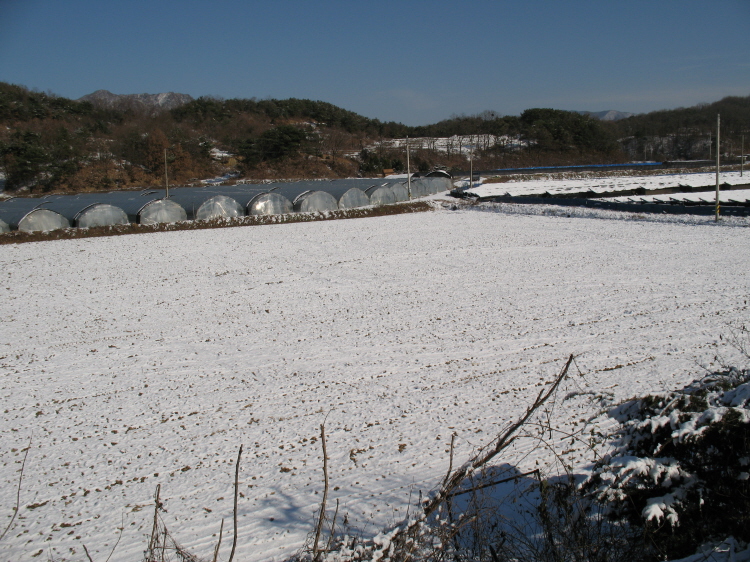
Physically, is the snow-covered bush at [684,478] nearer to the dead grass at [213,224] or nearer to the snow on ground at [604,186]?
the dead grass at [213,224]

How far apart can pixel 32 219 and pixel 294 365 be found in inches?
720

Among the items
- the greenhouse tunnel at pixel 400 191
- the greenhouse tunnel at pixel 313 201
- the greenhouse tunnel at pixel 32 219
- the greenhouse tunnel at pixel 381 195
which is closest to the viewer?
the greenhouse tunnel at pixel 32 219

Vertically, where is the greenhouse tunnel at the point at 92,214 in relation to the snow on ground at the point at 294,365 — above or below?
above

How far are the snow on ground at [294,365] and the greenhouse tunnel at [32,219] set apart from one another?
435 centimetres

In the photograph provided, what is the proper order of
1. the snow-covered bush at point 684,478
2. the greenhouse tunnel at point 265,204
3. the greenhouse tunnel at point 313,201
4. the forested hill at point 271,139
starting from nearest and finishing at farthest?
the snow-covered bush at point 684,478 → the greenhouse tunnel at point 265,204 → the greenhouse tunnel at point 313,201 → the forested hill at point 271,139

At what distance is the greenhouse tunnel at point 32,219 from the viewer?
20641 mm

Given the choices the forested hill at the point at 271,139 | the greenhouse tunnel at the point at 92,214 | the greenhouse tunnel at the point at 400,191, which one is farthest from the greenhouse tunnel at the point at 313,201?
the forested hill at the point at 271,139

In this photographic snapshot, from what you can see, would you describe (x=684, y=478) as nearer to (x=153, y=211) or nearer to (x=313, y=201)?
(x=153, y=211)

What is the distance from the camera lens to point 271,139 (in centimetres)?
5284

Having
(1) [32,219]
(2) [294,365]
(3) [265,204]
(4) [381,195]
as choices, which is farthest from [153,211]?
(2) [294,365]

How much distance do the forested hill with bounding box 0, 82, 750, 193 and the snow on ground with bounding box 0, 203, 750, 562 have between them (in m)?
29.0

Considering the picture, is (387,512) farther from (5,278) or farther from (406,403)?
(5,278)

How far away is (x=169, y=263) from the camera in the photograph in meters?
16.0

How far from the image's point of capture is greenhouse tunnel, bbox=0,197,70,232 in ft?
67.7
